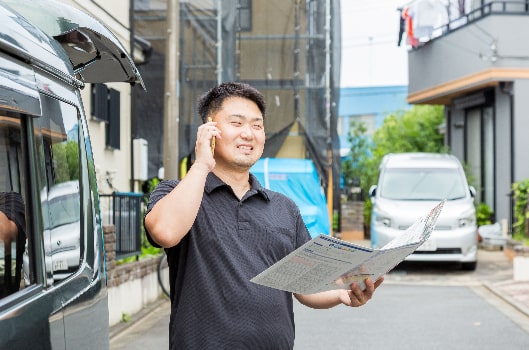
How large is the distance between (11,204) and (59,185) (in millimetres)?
519

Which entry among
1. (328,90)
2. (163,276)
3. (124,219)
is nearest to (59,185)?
(124,219)

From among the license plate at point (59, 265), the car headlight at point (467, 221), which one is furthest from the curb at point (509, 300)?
the license plate at point (59, 265)

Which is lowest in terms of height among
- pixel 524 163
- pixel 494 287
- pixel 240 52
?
pixel 494 287

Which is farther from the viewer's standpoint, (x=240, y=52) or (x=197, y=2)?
(x=240, y=52)

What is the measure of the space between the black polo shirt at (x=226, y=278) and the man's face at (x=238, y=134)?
0.31ft

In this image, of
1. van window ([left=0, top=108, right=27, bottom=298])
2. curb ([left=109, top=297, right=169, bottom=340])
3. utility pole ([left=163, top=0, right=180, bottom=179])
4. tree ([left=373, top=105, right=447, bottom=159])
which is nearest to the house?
tree ([left=373, top=105, right=447, bottom=159])

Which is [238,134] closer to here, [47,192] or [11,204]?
[47,192]

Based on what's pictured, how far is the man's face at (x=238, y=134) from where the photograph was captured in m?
3.21

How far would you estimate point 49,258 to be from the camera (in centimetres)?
303

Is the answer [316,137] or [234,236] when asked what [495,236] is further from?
[234,236]

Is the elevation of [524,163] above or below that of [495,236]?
above

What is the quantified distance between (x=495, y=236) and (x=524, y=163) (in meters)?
2.86

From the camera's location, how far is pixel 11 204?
2.76 m

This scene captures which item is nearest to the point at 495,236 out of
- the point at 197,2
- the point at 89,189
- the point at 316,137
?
the point at 316,137
